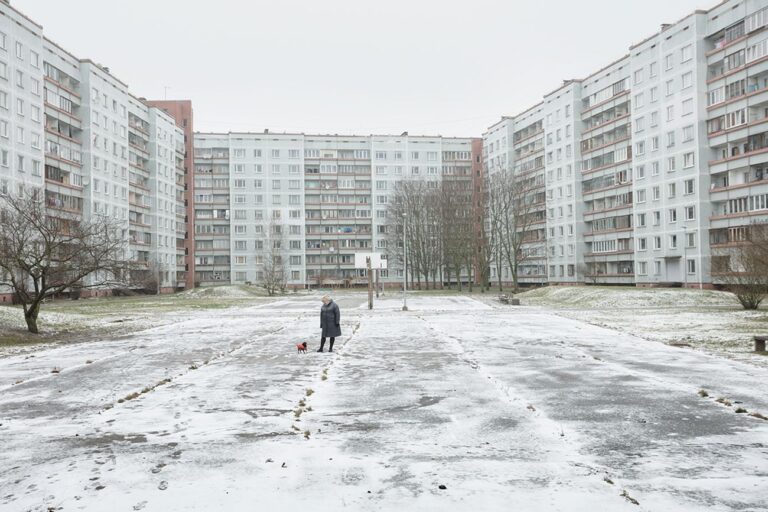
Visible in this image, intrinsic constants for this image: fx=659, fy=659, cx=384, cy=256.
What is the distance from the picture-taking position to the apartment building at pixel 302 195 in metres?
108

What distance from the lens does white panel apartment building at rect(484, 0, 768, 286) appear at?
5575 centimetres

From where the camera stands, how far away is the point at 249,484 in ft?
21.2

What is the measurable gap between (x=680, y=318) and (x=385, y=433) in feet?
82.2

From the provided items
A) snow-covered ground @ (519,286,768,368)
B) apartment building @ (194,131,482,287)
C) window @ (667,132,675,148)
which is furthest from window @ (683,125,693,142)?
apartment building @ (194,131,482,287)

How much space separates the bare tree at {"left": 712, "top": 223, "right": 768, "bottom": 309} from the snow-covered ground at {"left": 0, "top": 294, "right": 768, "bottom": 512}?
17.4 m

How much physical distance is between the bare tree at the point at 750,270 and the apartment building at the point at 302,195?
70720 millimetres

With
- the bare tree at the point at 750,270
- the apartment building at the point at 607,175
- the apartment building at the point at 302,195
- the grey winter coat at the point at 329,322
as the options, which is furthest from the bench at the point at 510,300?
the apartment building at the point at 302,195

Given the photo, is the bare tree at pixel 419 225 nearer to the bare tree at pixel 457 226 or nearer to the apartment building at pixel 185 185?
the bare tree at pixel 457 226

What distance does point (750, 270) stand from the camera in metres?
32.7

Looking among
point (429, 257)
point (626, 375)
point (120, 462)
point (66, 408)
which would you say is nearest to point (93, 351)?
point (66, 408)

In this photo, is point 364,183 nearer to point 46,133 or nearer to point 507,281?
point 507,281

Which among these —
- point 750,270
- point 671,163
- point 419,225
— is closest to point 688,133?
point 671,163

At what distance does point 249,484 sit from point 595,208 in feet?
259

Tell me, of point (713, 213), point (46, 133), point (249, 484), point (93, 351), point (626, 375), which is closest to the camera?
point (249, 484)
